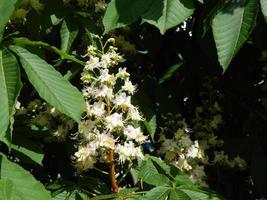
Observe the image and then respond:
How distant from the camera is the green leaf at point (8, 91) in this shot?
1.25m

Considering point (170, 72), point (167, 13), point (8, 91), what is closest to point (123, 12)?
point (167, 13)

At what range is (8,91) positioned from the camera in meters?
1.28

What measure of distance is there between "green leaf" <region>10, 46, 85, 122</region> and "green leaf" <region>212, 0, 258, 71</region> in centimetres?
37

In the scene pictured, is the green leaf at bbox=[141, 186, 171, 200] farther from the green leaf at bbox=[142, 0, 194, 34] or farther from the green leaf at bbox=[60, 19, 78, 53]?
the green leaf at bbox=[60, 19, 78, 53]

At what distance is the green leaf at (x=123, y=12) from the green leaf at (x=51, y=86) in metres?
0.24

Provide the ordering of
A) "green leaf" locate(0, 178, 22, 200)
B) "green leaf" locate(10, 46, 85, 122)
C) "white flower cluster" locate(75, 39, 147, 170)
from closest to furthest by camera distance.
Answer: "green leaf" locate(0, 178, 22, 200), "green leaf" locate(10, 46, 85, 122), "white flower cluster" locate(75, 39, 147, 170)

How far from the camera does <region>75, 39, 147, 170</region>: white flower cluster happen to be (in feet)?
4.99

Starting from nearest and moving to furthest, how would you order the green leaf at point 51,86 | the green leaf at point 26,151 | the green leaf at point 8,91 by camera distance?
the green leaf at point 8,91, the green leaf at point 51,86, the green leaf at point 26,151

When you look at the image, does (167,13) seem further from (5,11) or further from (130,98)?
(5,11)

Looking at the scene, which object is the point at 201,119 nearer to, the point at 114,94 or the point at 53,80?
the point at 114,94

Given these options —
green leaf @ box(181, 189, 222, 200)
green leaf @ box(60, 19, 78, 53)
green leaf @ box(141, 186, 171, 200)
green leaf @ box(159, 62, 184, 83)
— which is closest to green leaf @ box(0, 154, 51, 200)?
green leaf @ box(141, 186, 171, 200)

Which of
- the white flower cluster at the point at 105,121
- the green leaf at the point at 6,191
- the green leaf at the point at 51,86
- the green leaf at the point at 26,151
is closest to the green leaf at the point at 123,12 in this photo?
the white flower cluster at the point at 105,121

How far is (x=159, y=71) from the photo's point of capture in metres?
2.35

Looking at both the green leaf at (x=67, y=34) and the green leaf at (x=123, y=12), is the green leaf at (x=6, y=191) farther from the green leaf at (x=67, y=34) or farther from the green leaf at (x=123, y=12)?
the green leaf at (x=67, y=34)
